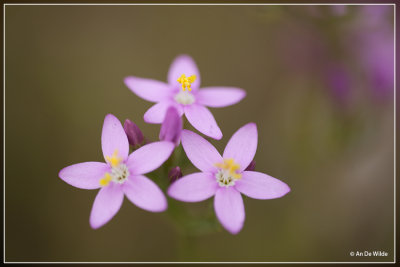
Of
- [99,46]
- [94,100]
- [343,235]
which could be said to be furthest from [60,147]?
[343,235]

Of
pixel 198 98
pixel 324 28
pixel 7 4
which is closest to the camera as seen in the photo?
pixel 198 98

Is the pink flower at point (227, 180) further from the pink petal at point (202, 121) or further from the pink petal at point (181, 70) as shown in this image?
the pink petal at point (181, 70)

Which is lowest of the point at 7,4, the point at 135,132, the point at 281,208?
the point at 281,208

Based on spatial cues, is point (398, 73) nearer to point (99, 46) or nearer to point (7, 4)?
point (99, 46)

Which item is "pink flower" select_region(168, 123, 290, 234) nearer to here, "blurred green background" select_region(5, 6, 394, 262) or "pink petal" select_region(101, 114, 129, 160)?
"pink petal" select_region(101, 114, 129, 160)

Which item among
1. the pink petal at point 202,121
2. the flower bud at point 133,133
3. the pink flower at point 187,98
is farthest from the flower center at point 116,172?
the pink petal at point 202,121

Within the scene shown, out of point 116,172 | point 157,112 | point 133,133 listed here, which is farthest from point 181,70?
point 116,172

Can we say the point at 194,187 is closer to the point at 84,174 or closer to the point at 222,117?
the point at 84,174

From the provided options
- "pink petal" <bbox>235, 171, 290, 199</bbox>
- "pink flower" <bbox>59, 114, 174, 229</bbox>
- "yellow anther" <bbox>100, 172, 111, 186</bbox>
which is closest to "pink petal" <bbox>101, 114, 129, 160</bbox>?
"pink flower" <bbox>59, 114, 174, 229</bbox>

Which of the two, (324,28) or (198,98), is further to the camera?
(324,28)
